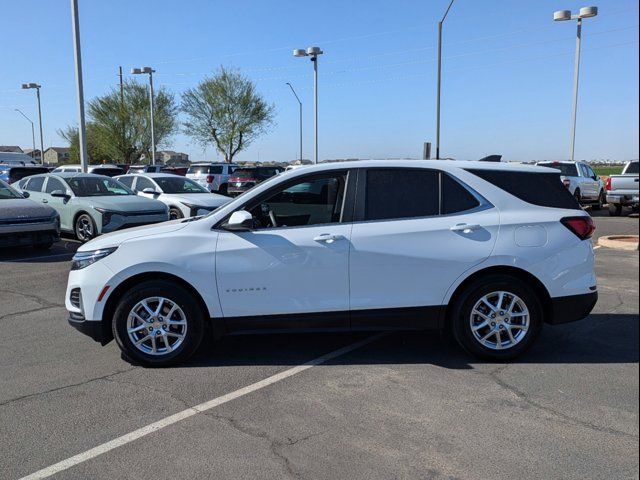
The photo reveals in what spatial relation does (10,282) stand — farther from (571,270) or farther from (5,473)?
(571,270)

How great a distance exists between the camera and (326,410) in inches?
157

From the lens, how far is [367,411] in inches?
156

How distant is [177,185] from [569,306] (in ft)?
39.5

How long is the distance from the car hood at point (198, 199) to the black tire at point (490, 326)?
9.47m

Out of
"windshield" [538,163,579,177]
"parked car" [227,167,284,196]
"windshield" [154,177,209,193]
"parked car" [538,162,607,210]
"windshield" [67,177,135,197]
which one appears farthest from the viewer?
"parked car" [227,167,284,196]

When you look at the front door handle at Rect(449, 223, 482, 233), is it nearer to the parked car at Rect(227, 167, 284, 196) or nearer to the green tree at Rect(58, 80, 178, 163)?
the parked car at Rect(227, 167, 284, 196)

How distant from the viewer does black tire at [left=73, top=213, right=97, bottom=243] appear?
12180mm

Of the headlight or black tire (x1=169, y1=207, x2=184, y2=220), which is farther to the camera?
black tire (x1=169, y1=207, x2=184, y2=220)

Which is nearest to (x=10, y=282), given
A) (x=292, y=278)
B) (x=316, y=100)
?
(x=292, y=278)

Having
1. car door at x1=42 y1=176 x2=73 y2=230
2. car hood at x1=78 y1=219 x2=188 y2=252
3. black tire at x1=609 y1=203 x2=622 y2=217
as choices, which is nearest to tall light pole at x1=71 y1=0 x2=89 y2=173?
car door at x1=42 y1=176 x2=73 y2=230

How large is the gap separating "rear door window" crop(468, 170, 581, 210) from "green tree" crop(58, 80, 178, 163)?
52.2 m

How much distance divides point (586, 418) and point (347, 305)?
1965 millimetres

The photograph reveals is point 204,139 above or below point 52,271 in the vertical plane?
above

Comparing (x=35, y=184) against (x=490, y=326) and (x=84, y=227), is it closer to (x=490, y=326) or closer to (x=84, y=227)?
(x=84, y=227)
